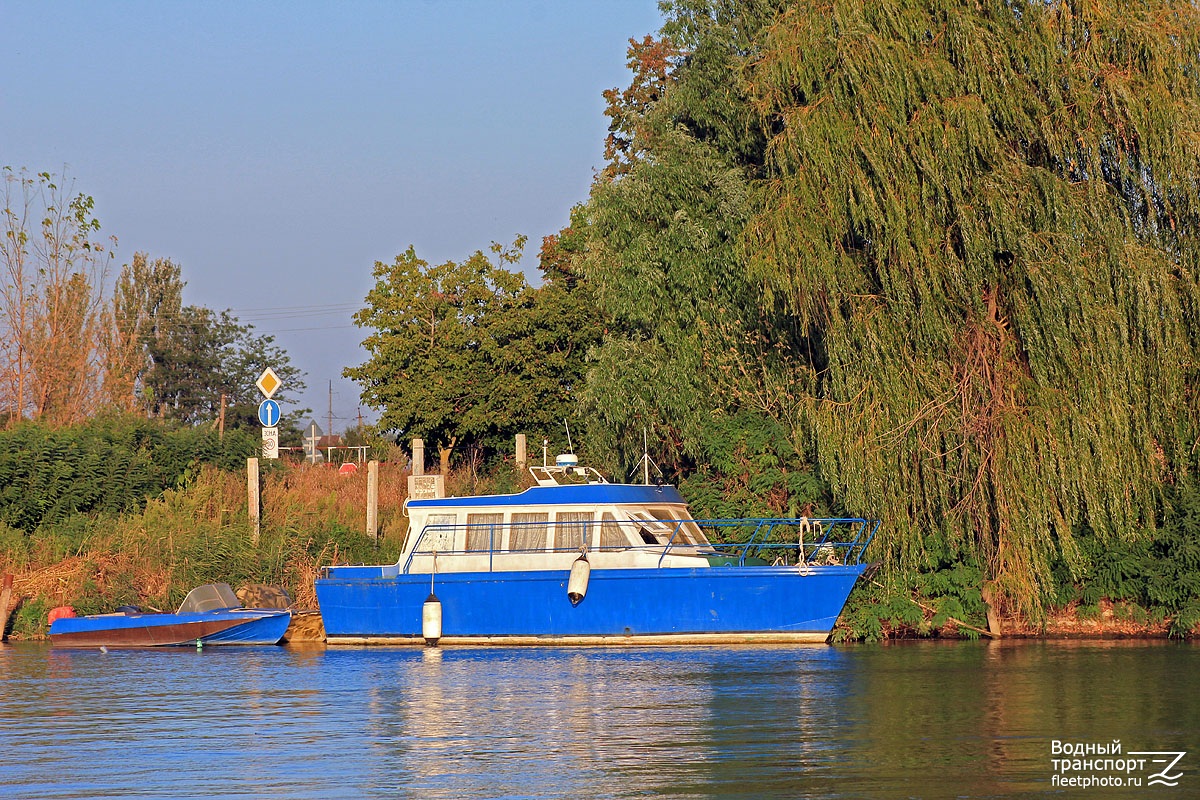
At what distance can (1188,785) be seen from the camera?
41.3 ft

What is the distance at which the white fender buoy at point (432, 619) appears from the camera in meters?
24.8

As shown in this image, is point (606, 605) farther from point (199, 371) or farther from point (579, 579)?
point (199, 371)

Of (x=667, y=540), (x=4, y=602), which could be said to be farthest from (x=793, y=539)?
(x=4, y=602)

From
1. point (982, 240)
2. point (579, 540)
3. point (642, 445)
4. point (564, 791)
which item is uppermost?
point (982, 240)

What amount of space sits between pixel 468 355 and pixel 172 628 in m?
12.7

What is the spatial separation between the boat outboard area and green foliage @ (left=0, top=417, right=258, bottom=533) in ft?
28.1

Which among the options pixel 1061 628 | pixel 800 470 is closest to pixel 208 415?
pixel 800 470

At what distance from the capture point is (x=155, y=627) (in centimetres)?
2588

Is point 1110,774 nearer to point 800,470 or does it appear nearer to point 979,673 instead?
point 979,673

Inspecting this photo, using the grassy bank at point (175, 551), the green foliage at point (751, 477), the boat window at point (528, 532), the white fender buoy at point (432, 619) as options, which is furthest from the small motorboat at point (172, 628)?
the green foliage at point (751, 477)

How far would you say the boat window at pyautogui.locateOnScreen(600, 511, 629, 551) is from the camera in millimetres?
24312

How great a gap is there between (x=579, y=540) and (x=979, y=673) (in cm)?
781

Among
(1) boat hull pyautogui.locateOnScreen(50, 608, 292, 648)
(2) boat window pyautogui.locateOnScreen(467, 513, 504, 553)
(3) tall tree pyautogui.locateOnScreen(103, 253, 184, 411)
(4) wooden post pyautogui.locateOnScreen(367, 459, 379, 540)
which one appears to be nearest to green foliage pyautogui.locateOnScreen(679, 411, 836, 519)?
(2) boat window pyautogui.locateOnScreen(467, 513, 504, 553)

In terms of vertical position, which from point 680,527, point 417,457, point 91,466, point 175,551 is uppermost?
point 417,457
